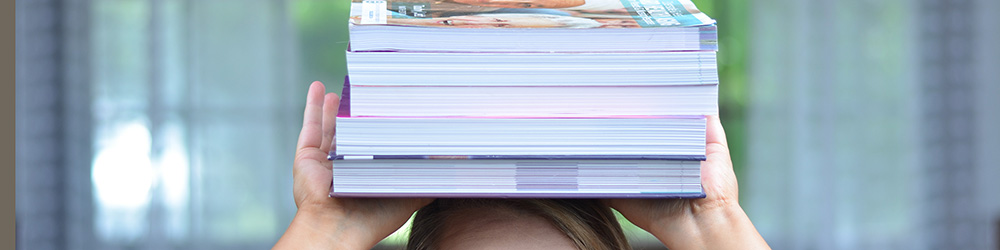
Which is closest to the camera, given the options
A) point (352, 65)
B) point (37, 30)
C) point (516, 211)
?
point (352, 65)

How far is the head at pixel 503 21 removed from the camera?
52 cm

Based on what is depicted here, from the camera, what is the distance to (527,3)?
0.58 metres

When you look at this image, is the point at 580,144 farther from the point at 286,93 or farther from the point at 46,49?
the point at 46,49

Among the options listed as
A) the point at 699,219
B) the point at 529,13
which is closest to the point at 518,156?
the point at 529,13

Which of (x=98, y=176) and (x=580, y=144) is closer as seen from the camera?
(x=580, y=144)

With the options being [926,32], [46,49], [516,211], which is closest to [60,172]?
[46,49]

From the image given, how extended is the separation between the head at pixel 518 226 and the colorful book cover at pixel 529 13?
195 millimetres

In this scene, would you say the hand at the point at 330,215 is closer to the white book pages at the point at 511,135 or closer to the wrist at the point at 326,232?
the wrist at the point at 326,232

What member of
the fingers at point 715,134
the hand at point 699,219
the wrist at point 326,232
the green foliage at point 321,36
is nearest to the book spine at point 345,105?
the wrist at point 326,232

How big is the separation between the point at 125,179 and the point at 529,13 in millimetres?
3230

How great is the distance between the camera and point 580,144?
517mm

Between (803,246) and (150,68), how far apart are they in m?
3.09

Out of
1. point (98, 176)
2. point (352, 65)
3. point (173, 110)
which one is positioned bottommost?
point (98, 176)

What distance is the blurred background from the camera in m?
3.27
